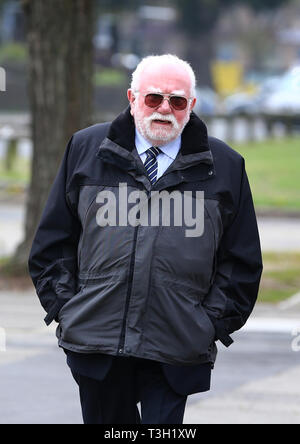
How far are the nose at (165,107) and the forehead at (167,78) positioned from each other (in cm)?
4

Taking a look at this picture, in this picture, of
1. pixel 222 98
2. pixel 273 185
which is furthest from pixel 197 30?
pixel 273 185

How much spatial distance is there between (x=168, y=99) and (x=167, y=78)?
8cm

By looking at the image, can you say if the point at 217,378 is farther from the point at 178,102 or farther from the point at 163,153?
the point at 178,102

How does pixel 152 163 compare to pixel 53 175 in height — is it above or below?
above

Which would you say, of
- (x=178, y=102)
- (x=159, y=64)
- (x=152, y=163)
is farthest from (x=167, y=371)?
(x=159, y=64)

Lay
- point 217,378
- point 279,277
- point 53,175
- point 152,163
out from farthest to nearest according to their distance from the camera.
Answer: point 279,277 → point 53,175 → point 217,378 → point 152,163

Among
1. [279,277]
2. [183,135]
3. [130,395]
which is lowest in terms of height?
[279,277]

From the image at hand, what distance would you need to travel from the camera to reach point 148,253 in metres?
4.47

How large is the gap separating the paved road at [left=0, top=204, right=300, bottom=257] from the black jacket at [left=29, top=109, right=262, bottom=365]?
8648 mm

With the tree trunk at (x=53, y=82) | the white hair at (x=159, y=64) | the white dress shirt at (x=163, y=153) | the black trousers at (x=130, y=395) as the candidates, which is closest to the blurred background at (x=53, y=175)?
the tree trunk at (x=53, y=82)

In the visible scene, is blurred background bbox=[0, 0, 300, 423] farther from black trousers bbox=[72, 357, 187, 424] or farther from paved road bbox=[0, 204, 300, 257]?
black trousers bbox=[72, 357, 187, 424]

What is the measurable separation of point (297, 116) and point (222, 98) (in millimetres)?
25875

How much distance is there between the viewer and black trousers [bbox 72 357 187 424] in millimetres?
4539

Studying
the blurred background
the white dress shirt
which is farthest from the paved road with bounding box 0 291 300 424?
the white dress shirt
